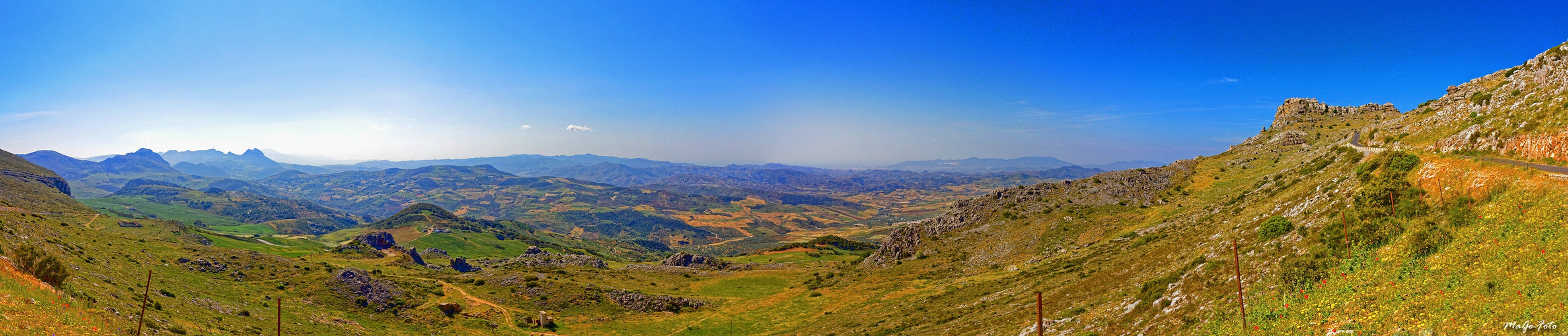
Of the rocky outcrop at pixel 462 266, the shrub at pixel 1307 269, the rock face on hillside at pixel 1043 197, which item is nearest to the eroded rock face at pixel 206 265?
the rocky outcrop at pixel 462 266

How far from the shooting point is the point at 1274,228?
97.8 ft

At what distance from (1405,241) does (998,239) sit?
225 feet

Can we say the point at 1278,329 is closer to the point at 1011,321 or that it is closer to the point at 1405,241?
the point at 1405,241

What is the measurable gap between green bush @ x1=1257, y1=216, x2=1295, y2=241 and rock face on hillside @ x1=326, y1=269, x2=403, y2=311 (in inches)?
3799

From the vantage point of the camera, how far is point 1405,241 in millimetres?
20688

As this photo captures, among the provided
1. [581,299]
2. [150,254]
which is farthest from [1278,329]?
[150,254]

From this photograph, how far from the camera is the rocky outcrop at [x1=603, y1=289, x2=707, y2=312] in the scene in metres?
81.6

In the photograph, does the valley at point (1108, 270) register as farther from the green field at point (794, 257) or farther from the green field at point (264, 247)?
the green field at point (264, 247)

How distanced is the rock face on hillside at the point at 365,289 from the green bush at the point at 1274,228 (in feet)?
317

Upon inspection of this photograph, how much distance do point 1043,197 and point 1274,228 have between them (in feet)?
237

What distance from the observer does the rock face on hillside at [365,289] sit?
74.1 meters

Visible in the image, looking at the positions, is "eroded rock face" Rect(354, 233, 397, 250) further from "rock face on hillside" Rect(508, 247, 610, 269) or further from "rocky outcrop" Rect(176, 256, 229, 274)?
"rocky outcrop" Rect(176, 256, 229, 274)

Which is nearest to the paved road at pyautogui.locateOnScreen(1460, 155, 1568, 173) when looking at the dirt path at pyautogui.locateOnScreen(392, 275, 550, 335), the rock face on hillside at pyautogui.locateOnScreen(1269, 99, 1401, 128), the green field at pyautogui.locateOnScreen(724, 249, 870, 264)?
the dirt path at pyautogui.locateOnScreen(392, 275, 550, 335)

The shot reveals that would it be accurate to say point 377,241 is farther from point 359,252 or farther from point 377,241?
point 359,252
